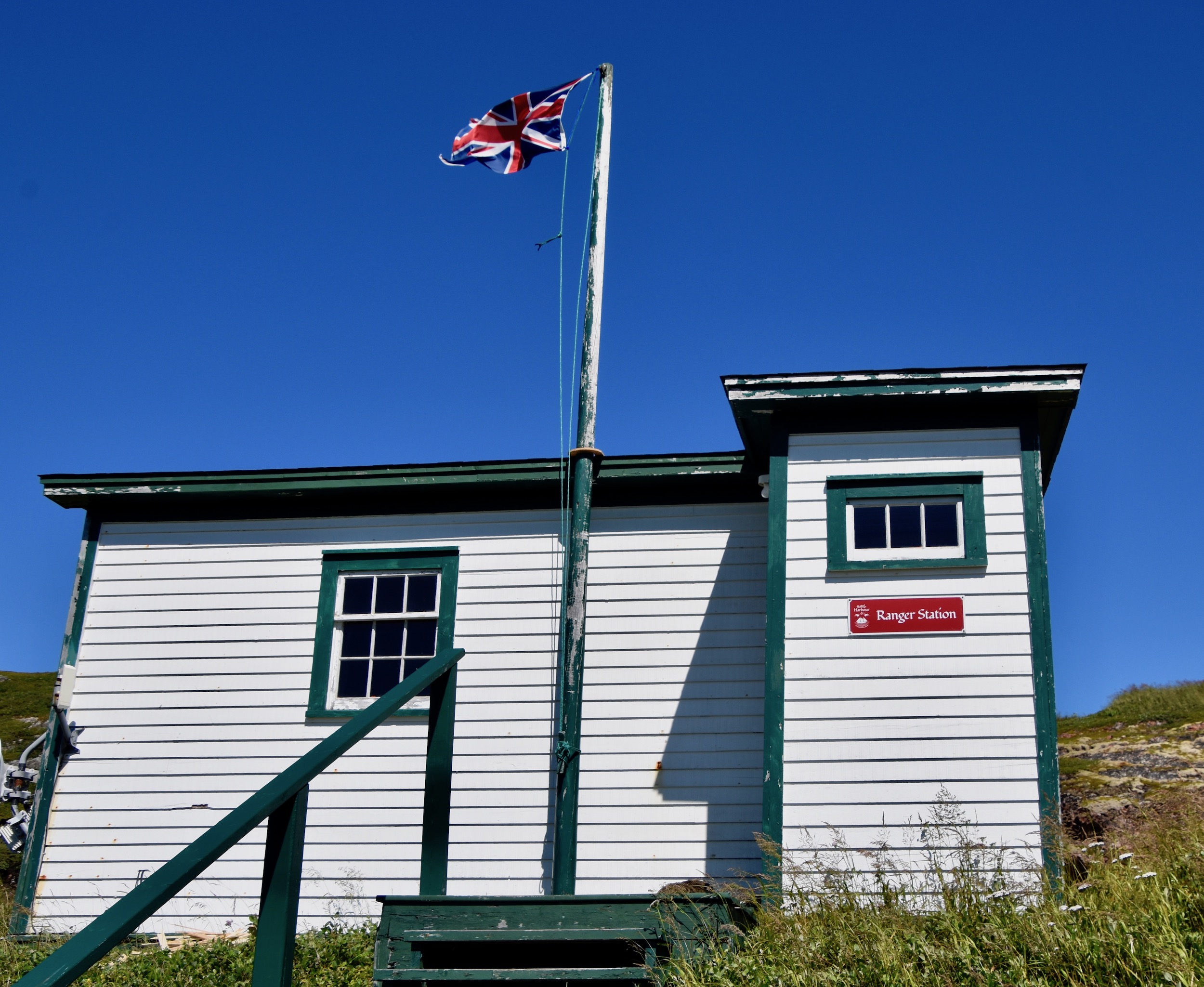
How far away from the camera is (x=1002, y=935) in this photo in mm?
4820

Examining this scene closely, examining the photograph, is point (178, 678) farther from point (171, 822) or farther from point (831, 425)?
point (831, 425)

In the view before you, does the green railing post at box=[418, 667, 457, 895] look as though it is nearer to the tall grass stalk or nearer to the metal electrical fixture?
the tall grass stalk

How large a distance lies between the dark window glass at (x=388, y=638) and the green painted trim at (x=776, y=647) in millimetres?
3680

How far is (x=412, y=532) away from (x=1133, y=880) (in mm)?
7519

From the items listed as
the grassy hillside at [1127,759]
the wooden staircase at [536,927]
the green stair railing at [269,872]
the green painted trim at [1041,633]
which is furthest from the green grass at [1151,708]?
the green stair railing at [269,872]

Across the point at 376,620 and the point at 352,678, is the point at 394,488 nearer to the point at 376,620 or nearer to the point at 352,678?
the point at 376,620

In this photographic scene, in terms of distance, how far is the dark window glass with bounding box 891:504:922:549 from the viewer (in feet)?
30.8

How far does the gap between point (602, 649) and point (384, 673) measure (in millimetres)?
2034

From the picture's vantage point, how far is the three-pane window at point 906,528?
9.32 meters

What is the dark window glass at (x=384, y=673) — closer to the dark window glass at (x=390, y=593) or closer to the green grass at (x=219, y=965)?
the dark window glass at (x=390, y=593)

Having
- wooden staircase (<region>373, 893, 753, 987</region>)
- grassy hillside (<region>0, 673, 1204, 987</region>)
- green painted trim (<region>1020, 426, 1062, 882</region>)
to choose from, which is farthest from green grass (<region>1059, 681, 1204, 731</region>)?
wooden staircase (<region>373, 893, 753, 987</region>)

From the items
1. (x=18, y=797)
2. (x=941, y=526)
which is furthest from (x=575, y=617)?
(x=18, y=797)

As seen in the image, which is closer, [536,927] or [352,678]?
[536,927]

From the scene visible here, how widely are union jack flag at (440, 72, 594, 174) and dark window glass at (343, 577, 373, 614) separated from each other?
12.9 ft
